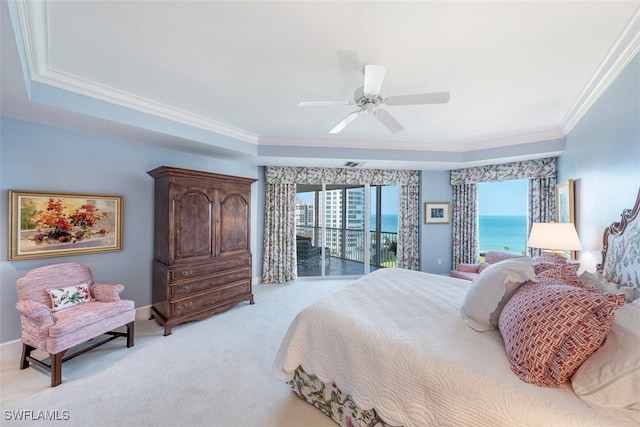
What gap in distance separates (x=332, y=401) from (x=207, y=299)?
6.97 ft

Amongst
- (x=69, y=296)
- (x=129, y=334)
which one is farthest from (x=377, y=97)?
(x=69, y=296)

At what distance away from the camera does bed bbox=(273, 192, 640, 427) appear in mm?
993

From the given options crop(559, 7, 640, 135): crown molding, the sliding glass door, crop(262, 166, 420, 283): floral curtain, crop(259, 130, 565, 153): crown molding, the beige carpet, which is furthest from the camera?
the sliding glass door

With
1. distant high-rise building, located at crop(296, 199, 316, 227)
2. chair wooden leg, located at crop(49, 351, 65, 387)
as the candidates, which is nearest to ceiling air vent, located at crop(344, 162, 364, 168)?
distant high-rise building, located at crop(296, 199, 316, 227)

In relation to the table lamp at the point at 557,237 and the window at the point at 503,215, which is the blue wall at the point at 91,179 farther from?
the window at the point at 503,215

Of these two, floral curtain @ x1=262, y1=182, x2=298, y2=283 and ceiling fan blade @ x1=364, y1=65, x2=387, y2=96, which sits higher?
ceiling fan blade @ x1=364, y1=65, x2=387, y2=96

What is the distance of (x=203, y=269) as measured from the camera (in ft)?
10.4

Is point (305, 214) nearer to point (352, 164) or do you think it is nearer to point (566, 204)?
point (352, 164)

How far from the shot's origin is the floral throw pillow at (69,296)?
91.3 inches

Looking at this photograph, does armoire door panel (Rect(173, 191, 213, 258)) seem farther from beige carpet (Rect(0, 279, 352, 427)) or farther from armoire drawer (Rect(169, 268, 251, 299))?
beige carpet (Rect(0, 279, 352, 427))

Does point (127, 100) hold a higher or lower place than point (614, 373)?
higher

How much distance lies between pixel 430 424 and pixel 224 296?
9.31 ft

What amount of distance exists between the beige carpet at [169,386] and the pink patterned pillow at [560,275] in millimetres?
1638

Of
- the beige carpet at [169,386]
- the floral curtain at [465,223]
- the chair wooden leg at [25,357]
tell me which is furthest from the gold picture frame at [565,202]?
the chair wooden leg at [25,357]
